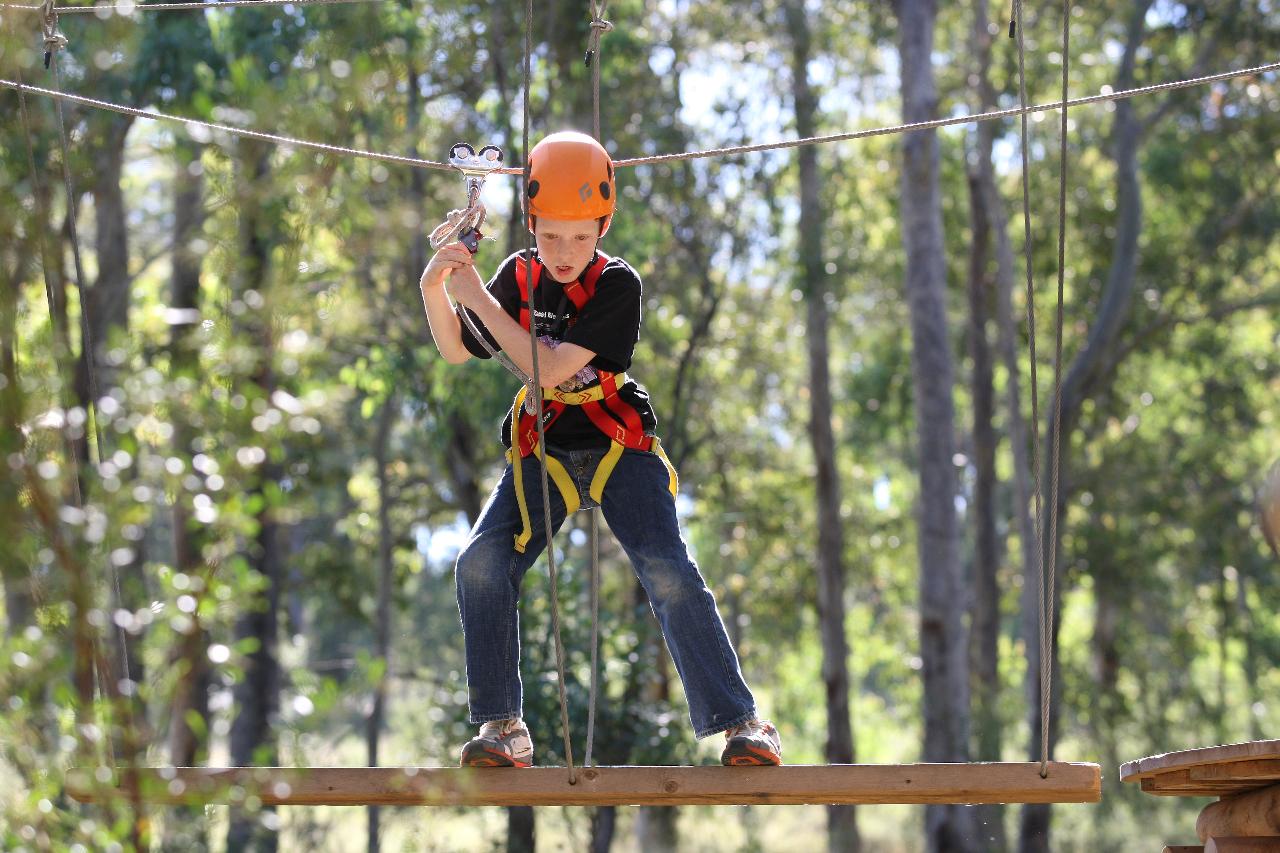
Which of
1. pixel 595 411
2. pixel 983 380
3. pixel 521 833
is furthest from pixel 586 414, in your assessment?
pixel 983 380

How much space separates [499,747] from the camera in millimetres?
3572

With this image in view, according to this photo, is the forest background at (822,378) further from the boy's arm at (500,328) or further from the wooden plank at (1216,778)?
the wooden plank at (1216,778)

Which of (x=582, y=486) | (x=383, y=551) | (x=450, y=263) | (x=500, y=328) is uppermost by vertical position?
(x=383, y=551)

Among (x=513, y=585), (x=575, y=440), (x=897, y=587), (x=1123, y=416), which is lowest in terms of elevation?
(x=513, y=585)

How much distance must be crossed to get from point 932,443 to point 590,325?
33.6 feet

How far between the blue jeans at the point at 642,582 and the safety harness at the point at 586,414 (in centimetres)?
3

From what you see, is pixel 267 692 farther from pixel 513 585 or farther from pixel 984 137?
pixel 513 585

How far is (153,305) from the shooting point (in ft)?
9.91

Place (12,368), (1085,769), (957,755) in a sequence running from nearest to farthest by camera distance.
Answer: (12,368) < (1085,769) < (957,755)

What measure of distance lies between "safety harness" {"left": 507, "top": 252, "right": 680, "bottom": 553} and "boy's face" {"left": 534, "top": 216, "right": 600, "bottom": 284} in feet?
0.24

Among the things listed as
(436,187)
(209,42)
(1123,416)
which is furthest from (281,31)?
(1123,416)

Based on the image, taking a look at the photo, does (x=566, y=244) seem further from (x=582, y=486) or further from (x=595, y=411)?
(x=582, y=486)

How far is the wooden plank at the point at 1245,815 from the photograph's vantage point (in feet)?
12.0

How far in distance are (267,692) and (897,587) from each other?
995 cm
